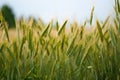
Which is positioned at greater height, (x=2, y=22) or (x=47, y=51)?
(x=2, y=22)

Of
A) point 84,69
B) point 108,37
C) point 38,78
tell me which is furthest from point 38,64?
point 108,37

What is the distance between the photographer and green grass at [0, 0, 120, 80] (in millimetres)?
1516

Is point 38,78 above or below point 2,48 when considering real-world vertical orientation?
below

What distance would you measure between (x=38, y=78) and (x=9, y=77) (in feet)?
0.37

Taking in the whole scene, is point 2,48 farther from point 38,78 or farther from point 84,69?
point 84,69

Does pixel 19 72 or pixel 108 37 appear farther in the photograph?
pixel 108 37

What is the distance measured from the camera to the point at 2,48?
63.3 inches

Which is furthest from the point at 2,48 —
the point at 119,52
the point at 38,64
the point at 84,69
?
the point at 119,52

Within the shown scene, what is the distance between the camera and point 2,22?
1579mm

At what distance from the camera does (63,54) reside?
61.2 inches

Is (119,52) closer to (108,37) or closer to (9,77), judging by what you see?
(108,37)

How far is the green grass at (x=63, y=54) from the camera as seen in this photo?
1516 mm

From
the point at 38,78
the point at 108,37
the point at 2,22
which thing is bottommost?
the point at 38,78

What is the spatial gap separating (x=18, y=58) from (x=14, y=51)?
0.04 metres
